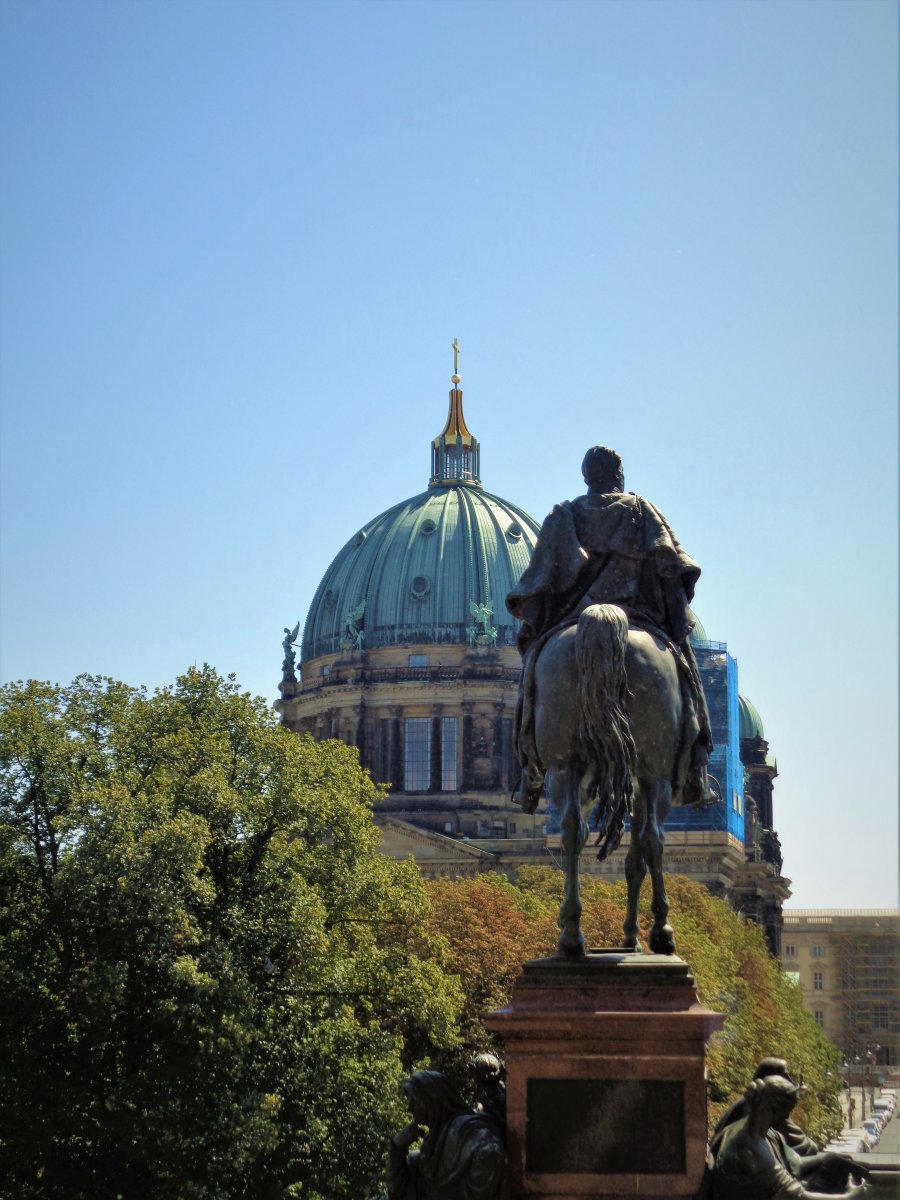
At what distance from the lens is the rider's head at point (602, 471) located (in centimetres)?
1547

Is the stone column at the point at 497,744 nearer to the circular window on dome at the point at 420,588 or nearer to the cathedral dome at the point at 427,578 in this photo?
the cathedral dome at the point at 427,578

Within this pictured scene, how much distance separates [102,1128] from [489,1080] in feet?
69.0

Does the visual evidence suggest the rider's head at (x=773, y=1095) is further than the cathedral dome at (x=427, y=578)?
No

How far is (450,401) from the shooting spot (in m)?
144

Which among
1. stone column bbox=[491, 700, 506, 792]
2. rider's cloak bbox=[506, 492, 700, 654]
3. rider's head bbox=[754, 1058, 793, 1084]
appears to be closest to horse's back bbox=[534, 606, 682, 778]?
rider's cloak bbox=[506, 492, 700, 654]

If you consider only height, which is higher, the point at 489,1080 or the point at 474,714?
the point at 474,714

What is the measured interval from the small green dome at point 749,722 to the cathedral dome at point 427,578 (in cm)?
2736

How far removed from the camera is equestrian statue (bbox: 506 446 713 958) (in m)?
14.1

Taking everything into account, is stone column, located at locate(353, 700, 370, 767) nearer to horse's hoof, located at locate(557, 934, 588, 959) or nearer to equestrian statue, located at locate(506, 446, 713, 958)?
equestrian statue, located at locate(506, 446, 713, 958)

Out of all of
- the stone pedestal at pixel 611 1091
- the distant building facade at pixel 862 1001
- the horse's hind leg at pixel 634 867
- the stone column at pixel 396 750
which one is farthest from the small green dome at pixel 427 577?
the stone pedestal at pixel 611 1091

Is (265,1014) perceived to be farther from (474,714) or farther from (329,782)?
(474,714)

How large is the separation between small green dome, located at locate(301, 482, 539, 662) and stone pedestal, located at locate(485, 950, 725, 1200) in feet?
361

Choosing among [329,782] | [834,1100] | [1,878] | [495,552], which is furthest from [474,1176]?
[495,552]

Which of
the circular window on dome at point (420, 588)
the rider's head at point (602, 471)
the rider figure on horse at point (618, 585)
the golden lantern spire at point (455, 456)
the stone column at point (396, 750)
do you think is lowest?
the rider figure on horse at point (618, 585)
